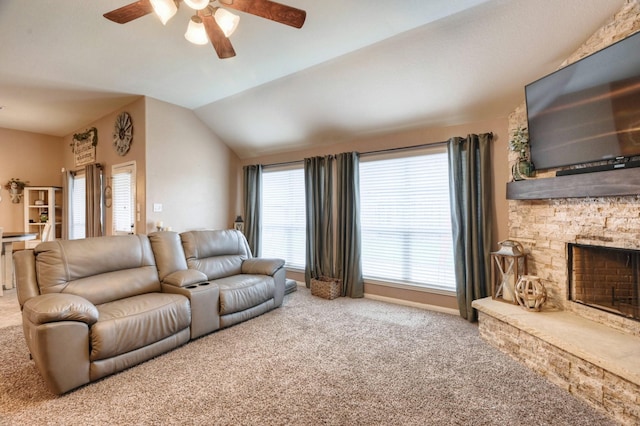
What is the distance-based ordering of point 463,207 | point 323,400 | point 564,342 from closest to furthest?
point 323,400
point 564,342
point 463,207

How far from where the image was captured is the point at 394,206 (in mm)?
Result: 4219

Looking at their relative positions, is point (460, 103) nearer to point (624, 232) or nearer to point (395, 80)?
point (395, 80)

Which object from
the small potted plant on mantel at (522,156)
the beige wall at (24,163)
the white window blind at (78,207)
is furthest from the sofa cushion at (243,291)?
the beige wall at (24,163)

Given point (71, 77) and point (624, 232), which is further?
point (71, 77)

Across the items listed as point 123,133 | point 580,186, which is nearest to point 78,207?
point 123,133

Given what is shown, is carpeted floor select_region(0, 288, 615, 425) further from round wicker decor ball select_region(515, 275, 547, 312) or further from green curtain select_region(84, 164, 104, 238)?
green curtain select_region(84, 164, 104, 238)

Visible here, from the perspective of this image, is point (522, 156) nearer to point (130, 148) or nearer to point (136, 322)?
point (136, 322)

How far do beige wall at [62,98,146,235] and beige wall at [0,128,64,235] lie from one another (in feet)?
2.71

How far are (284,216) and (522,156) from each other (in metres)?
3.60

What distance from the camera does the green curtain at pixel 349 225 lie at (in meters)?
4.39

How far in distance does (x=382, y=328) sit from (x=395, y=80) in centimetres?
271

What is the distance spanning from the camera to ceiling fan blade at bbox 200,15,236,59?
205 cm

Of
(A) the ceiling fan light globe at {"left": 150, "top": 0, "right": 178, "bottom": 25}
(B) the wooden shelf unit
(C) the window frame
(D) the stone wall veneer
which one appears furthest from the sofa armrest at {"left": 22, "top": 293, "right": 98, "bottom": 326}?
(B) the wooden shelf unit

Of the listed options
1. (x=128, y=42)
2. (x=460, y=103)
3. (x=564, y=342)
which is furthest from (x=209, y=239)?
(x=564, y=342)
